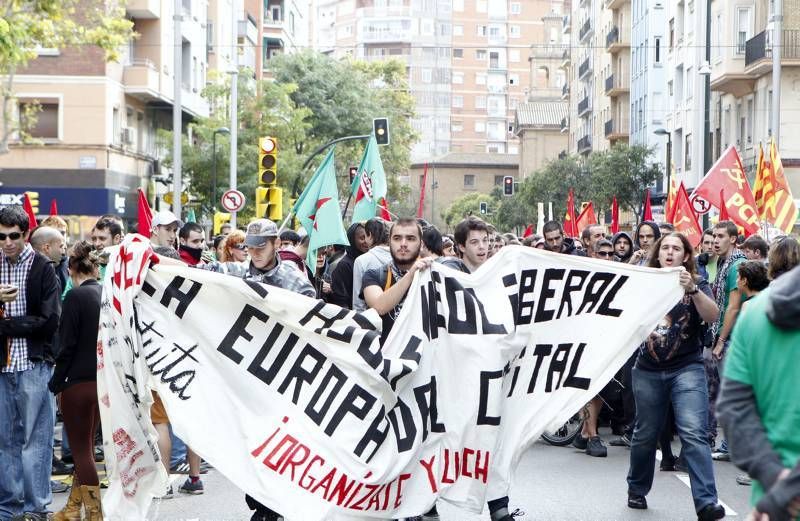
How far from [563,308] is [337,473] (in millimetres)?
2059

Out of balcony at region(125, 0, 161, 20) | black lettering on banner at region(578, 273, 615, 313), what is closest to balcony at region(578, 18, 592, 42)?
balcony at region(125, 0, 161, 20)

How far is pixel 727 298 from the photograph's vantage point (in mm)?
12938

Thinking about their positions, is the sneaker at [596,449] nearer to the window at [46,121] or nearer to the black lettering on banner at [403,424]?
the black lettering on banner at [403,424]

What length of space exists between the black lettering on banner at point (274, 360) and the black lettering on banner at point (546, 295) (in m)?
1.69

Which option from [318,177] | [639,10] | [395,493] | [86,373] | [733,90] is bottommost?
[395,493]

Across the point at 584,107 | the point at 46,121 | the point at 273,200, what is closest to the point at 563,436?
the point at 273,200

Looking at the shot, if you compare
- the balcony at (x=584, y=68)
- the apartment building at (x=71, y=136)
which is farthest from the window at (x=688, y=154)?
the balcony at (x=584, y=68)

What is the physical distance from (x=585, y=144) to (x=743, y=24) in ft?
152

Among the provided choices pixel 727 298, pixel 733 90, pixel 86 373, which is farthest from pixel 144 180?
pixel 86 373

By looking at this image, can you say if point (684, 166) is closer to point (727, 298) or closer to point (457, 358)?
point (727, 298)

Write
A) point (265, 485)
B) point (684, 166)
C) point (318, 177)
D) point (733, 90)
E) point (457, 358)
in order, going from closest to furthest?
point (265, 485), point (457, 358), point (318, 177), point (733, 90), point (684, 166)

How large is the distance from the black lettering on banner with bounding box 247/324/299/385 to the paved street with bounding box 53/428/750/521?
1.22 metres

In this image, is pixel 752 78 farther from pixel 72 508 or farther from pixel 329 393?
pixel 329 393

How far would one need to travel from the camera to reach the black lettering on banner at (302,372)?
7793 millimetres
